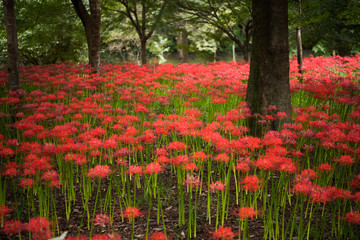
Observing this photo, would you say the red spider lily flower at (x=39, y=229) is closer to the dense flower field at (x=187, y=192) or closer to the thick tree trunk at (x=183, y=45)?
the dense flower field at (x=187, y=192)

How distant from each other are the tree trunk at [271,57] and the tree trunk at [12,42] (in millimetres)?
5814

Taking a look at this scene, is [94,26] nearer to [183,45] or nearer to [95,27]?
[95,27]

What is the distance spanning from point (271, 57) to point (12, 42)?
6.22 m

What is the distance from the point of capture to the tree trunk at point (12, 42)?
650cm

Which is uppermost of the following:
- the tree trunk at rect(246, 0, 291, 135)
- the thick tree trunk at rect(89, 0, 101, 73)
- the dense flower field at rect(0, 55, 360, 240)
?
the thick tree trunk at rect(89, 0, 101, 73)

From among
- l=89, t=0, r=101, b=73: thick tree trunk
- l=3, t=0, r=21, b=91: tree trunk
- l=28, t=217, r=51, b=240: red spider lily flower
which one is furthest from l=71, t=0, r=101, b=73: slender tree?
l=28, t=217, r=51, b=240: red spider lily flower

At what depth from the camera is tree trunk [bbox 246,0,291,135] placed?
509 centimetres

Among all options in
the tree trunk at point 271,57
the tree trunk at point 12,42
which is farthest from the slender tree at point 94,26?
the tree trunk at point 271,57

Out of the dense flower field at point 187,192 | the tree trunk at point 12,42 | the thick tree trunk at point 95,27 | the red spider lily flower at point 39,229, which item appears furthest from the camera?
the thick tree trunk at point 95,27

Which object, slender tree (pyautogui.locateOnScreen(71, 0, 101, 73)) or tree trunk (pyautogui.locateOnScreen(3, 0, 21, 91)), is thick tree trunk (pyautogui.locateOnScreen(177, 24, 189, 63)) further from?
tree trunk (pyautogui.locateOnScreen(3, 0, 21, 91))

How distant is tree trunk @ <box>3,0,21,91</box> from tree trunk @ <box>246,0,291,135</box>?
5.81 m

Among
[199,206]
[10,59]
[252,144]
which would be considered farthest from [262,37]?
[10,59]

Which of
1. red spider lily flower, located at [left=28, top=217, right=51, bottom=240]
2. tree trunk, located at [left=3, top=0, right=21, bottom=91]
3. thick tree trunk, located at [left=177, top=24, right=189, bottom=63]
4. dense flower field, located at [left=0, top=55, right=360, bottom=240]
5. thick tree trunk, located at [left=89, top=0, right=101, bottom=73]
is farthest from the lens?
thick tree trunk, located at [left=177, top=24, right=189, bottom=63]

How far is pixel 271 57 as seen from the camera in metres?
Result: 5.21
